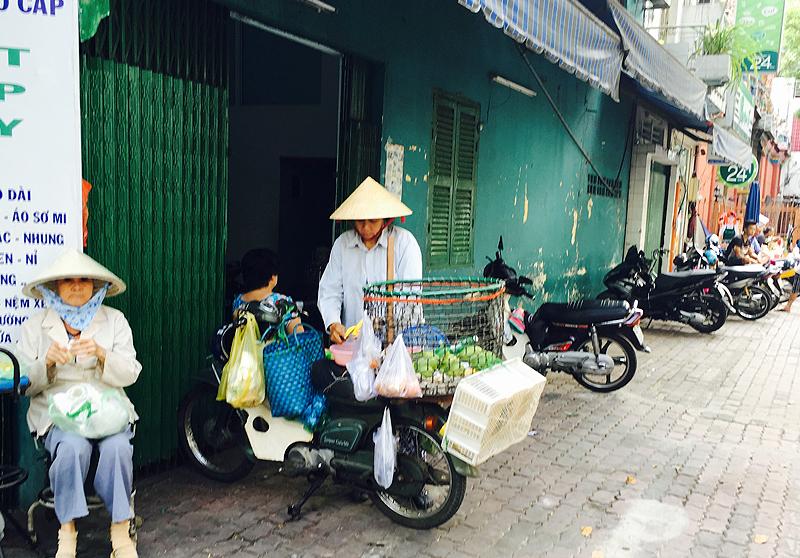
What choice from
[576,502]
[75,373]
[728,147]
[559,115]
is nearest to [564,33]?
[576,502]

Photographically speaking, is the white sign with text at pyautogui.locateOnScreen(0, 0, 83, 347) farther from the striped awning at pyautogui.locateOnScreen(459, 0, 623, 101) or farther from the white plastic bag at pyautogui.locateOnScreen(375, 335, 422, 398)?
the striped awning at pyautogui.locateOnScreen(459, 0, 623, 101)

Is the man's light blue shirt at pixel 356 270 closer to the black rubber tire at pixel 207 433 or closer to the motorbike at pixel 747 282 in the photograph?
the black rubber tire at pixel 207 433

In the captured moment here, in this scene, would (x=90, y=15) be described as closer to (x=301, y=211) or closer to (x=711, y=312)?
(x=301, y=211)

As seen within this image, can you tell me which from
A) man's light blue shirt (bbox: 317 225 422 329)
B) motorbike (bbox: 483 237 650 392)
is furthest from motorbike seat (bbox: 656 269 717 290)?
man's light blue shirt (bbox: 317 225 422 329)

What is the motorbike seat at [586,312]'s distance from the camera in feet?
20.0

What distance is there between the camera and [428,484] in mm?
3402

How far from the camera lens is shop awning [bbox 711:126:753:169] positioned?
10398 mm

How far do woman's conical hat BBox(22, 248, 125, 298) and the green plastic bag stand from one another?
0.65m

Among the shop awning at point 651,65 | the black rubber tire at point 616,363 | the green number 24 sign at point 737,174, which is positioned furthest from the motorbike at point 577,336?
the green number 24 sign at point 737,174

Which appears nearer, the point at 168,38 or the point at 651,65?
the point at 168,38

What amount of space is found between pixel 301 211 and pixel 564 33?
4.53 metres

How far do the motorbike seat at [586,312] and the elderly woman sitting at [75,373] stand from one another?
4176 millimetres

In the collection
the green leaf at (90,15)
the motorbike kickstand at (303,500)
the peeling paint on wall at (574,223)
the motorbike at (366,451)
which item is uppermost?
the green leaf at (90,15)

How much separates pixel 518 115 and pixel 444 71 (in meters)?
1.86
